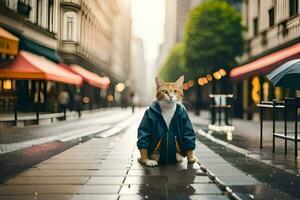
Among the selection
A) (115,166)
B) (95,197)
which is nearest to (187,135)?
(115,166)

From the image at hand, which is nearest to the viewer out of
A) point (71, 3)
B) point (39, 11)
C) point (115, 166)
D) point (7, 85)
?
point (115, 166)

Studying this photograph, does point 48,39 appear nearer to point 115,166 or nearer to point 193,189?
point 115,166

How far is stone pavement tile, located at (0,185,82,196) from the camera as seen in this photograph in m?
4.81

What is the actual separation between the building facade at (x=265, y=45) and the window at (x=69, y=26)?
345 inches

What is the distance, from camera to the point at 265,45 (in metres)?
24.5

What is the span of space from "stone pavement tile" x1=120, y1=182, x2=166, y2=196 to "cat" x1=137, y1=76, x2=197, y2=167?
4.79ft

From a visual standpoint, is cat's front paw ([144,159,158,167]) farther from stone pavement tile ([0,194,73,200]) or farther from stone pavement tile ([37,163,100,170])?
stone pavement tile ([0,194,73,200])

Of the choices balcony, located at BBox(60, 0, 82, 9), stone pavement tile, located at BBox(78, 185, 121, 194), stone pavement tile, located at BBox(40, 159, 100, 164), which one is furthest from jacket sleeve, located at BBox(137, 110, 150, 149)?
balcony, located at BBox(60, 0, 82, 9)

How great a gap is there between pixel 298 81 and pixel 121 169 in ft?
13.3

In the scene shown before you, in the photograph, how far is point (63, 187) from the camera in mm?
5090

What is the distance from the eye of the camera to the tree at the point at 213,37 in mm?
31375

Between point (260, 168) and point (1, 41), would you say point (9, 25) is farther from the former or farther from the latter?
point (260, 168)

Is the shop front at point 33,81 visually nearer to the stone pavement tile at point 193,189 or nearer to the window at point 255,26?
the stone pavement tile at point 193,189

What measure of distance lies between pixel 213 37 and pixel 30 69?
23028 millimetres
